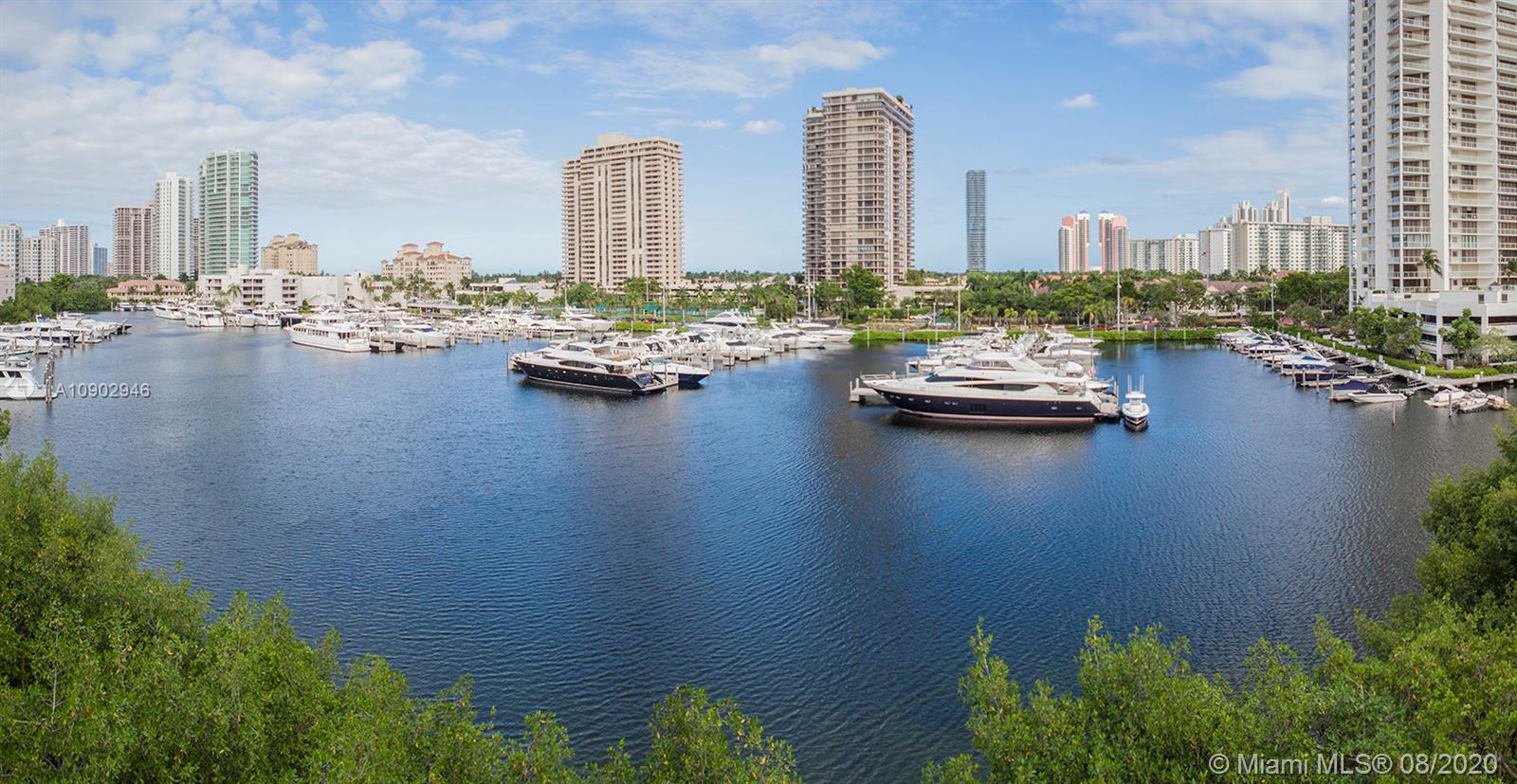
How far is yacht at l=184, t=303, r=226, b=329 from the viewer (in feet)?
415

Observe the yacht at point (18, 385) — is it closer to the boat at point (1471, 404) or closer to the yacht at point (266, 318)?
the boat at point (1471, 404)

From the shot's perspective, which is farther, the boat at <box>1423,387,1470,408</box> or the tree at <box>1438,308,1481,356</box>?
the tree at <box>1438,308,1481,356</box>

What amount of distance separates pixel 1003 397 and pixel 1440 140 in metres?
51.4

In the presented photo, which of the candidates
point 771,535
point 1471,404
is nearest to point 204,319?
point 771,535

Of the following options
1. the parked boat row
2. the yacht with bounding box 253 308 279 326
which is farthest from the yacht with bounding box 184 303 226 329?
the parked boat row

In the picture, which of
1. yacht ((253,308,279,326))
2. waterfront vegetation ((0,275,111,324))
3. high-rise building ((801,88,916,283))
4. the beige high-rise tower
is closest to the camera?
waterfront vegetation ((0,275,111,324))

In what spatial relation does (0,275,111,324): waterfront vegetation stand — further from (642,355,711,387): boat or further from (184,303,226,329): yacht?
(642,355,711,387): boat

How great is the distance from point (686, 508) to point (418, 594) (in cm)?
1022

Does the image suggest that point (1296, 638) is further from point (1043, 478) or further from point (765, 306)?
point (765, 306)

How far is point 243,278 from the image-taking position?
512 ft

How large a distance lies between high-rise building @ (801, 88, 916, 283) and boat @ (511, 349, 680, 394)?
87.7m

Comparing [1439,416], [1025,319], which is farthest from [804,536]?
[1025,319]

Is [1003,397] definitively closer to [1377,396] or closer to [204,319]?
[1377,396]

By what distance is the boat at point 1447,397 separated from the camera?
50.2 metres
